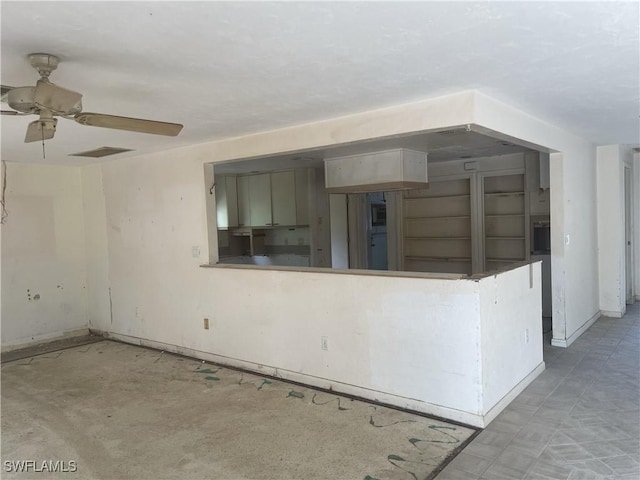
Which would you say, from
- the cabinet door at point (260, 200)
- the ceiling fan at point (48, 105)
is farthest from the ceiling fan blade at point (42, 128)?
the cabinet door at point (260, 200)

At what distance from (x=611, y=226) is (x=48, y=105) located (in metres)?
6.33

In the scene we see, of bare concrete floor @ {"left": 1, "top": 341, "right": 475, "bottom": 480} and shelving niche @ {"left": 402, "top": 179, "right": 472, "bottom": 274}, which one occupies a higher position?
shelving niche @ {"left": 402, "top": 179, "right": 472, "bottom": 274}

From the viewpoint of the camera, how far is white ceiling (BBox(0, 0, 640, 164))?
177cm

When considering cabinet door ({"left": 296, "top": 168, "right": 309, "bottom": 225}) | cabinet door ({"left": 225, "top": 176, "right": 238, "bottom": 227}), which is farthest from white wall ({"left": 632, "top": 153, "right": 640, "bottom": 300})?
cabinet door ({"left": 225, "top": 176, "right": 238, "bottom": 227})

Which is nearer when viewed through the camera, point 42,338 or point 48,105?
point 48,105

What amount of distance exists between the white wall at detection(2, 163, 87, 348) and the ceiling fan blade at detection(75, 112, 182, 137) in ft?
13.9

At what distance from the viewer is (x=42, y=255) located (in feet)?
19.4

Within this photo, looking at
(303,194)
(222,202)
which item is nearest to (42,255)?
(222,202)

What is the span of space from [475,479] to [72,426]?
112 inches

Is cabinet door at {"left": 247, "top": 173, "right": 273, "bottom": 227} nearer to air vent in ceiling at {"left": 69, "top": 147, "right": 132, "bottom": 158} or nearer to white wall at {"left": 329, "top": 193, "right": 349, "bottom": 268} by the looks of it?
white wall at {"left": 329, "top": 193, "right": 349, "bottom": 268}

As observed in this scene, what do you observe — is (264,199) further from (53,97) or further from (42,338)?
(53,97)

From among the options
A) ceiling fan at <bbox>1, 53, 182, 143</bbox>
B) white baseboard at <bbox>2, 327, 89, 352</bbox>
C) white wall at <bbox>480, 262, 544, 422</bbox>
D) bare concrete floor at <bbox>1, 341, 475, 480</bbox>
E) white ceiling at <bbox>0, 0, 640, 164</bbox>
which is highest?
white ceiling at <bbox>0, 0, 640, 164</bbox>

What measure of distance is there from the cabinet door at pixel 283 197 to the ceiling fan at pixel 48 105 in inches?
167

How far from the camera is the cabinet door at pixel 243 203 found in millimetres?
7203
